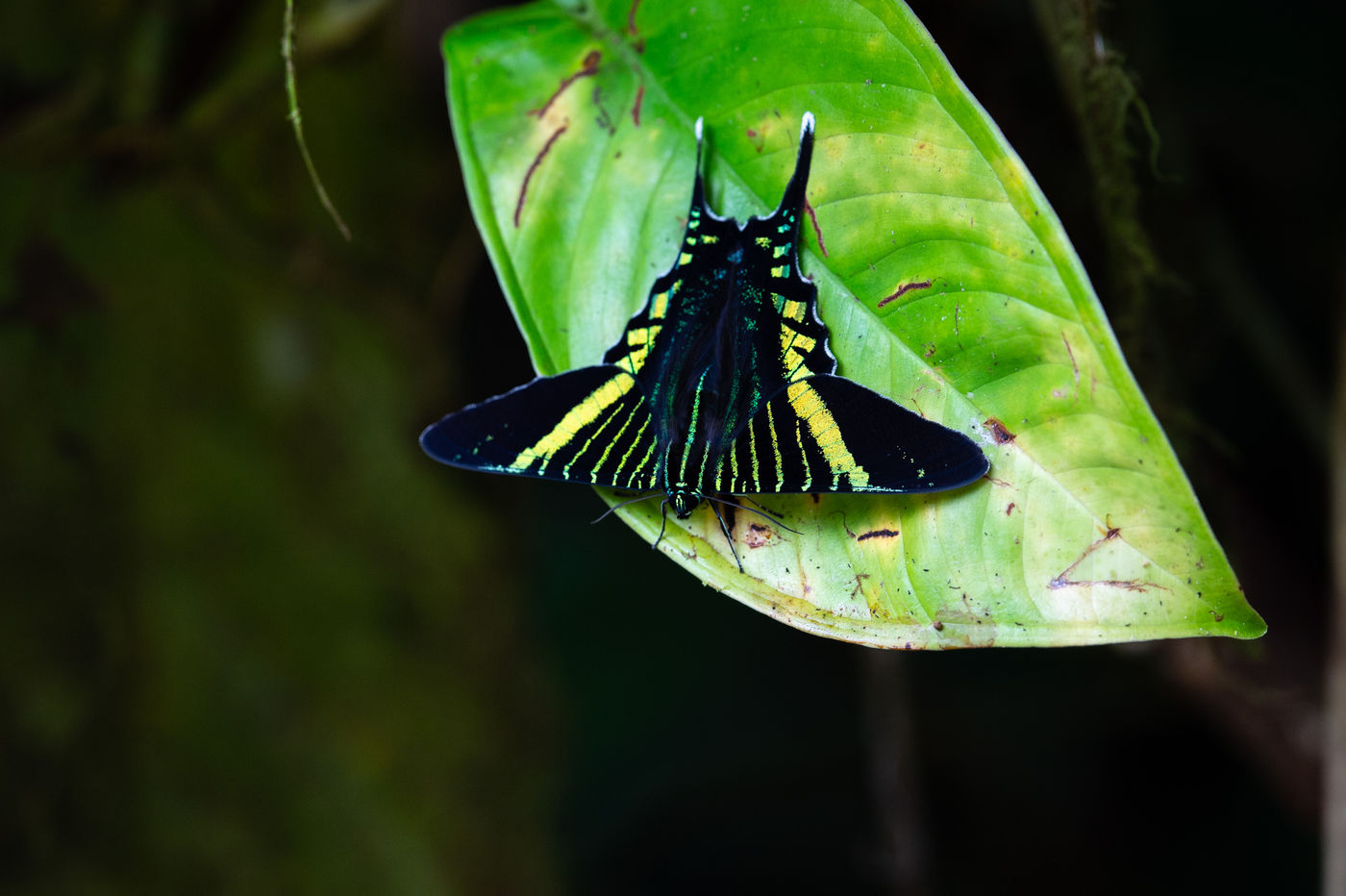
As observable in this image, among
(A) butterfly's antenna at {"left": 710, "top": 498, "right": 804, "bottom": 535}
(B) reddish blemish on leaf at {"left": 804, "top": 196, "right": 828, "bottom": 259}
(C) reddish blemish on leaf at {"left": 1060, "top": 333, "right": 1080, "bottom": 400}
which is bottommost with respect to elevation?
(A) butterfly's antenna at {"left": 710, "top": 498, "right": 804, "bottom": 535}

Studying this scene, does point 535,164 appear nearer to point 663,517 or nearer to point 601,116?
point 601,116

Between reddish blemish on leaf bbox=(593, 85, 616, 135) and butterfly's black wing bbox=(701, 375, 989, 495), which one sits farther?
reddish blemish on leaf bbox=(593, 85, 616, 135)

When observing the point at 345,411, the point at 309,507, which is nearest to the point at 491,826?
the point at 309,507

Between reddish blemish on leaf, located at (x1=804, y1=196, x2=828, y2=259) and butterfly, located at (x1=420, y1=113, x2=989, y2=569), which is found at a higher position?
reddish blemish on leaf, located at (x1=804, y1=196, x2=828, y2=259)

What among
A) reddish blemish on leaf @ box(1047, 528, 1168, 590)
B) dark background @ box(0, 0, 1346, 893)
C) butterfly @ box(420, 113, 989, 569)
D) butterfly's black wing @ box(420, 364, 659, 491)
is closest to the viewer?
reddish blemish on leaf @ box(1047, 528, 1168, 590)

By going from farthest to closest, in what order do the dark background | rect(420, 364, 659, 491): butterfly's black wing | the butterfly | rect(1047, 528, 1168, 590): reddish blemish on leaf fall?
the dark background, rect(420, 364, 659, 491): butterfly's black wing, the butterfly, rect(1047, 528, 1168, 590): reddish blemish on leaf

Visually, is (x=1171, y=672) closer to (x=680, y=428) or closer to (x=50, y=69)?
(x=680, y=428)

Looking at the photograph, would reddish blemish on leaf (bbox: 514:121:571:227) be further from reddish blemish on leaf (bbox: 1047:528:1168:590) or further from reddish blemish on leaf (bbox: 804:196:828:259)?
reddish blemish on leaf (bbox: 1047:528:1168:590)

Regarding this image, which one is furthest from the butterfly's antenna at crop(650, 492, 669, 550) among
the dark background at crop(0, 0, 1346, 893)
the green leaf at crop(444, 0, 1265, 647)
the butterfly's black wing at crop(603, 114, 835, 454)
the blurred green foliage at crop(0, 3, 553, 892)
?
the blurred green foliage at crop(0, 3, 553, 892)
